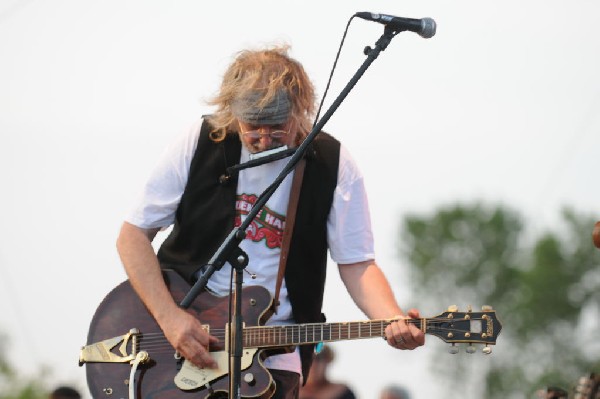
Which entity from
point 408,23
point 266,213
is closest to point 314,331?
point 266,213

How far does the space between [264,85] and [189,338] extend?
1.19 m

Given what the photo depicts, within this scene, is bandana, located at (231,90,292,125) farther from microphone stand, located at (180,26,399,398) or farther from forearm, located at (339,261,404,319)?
forearm, located at (339,261,404,319)

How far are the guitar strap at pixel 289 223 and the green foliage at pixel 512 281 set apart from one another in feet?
114

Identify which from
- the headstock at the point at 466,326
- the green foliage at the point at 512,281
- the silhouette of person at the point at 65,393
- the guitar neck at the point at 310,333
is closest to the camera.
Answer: the headstock at the point at 466,326

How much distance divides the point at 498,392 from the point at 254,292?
1423 inches

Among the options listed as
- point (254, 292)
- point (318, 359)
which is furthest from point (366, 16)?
point (318, 359)

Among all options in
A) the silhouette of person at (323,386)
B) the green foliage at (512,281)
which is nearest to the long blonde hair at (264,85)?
the silhouette of person at (323,386)

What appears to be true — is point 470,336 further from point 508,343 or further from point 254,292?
point 508,343

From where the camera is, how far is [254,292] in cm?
635

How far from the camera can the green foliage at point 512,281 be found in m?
42.1

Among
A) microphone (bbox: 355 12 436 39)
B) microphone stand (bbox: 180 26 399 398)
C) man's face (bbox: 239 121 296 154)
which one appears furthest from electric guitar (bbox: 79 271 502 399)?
microphone (bbox: 355 12 436 39)

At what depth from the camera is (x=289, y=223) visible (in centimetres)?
645

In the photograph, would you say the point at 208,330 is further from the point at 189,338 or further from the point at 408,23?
the point at 408,23

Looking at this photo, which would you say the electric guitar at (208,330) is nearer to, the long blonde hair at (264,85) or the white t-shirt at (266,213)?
the white t-shirt at (266,213)
